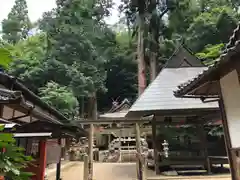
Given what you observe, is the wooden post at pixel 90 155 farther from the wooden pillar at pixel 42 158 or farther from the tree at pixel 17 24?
the tree at pixel 17 24

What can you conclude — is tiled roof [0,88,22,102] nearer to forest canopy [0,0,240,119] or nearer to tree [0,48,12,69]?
tree [0,48,12,69]

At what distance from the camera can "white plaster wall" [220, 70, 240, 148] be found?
390 cm

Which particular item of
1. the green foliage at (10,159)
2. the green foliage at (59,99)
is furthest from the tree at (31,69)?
the green foliage at (10,159)

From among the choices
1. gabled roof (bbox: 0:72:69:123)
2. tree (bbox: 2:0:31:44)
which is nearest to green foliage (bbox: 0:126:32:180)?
gabled roof (bbox: 0:72:69:123)

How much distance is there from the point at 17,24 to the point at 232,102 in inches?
1274

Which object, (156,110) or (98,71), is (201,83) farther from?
(98,71)

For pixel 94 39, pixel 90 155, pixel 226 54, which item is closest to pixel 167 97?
pixel 90 155

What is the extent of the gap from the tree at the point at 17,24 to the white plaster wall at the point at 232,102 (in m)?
30.5

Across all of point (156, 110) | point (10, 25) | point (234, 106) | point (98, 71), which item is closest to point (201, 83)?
point (234, 106)

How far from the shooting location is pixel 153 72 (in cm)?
1814

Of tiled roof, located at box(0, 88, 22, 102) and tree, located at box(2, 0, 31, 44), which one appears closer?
tiled roof, located at box(0, 88, 22, 102)

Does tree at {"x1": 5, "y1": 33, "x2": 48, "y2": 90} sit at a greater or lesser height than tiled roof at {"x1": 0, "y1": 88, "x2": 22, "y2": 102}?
greater

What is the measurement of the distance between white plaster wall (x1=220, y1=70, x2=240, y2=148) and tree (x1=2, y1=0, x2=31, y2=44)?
30.5 m

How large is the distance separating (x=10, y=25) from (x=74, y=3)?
13.2 m
